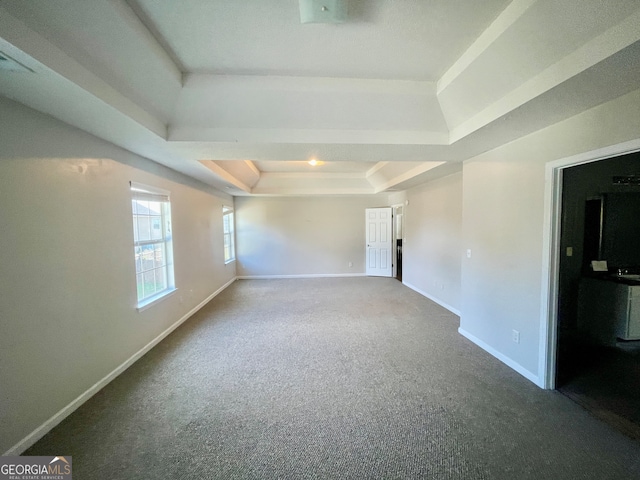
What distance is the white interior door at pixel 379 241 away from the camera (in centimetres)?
707

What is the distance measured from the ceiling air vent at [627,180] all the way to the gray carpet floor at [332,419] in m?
2.64

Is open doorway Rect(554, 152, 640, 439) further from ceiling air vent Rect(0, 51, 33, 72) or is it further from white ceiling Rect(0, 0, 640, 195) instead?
ceiling air vent Rect(0, 51, 33, 72)

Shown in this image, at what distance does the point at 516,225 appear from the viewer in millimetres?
2508

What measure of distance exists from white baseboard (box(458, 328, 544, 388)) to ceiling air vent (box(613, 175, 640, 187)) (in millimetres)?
2531

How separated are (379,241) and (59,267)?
6.40 m

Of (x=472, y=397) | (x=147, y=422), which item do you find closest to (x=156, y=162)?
(x=147, y=422)

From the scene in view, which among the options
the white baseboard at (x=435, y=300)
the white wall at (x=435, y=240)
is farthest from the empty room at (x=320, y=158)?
the white wall at (x=435, y=240)

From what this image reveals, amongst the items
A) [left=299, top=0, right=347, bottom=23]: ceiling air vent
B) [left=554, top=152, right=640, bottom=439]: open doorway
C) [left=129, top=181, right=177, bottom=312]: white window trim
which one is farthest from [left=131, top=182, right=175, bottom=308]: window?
[left=554, top=152, right=640, bottom=439]: open doorway

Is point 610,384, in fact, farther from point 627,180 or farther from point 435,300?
point 435,300

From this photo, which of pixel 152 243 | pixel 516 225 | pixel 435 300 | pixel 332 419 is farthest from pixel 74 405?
pixel 435 300

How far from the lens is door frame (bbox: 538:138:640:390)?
2.13 m

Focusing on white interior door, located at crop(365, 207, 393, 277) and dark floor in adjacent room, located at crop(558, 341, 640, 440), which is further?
white interior door, located at crop(365, 207, 393, 277)

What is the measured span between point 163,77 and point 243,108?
63 cm

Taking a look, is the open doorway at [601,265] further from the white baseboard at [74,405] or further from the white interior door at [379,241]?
the white baseboard at [74,405]
